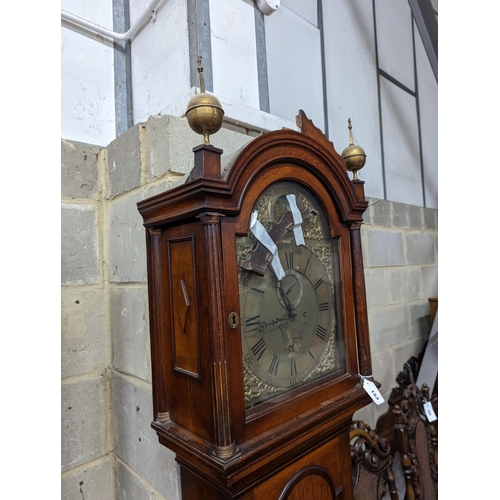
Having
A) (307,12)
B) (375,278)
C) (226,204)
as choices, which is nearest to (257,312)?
(226,204)

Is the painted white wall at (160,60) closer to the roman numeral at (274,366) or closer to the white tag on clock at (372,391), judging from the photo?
the roman numeral at (274,366)

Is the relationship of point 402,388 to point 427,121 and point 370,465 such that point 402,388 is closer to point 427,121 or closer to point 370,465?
point 370,465

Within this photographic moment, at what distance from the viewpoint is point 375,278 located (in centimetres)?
177

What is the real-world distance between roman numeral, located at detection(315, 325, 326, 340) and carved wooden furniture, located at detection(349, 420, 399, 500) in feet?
Answer: 1.31

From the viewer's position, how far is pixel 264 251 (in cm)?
69

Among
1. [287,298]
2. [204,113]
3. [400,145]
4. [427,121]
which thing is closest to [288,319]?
[287,298]

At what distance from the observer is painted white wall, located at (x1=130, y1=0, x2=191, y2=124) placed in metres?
1.02

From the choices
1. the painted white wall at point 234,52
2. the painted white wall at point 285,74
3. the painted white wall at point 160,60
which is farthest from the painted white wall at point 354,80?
the painted white wall at point 160,60

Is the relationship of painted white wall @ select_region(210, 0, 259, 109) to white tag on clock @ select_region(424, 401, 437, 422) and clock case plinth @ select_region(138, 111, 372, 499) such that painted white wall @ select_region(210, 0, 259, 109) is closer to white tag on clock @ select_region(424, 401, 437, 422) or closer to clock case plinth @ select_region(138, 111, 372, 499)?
clock case plinth @ select_region(138, 111, 372, 499)

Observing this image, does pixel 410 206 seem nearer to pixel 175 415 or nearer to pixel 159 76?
pixel 159 76

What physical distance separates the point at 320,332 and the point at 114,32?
1.16 m

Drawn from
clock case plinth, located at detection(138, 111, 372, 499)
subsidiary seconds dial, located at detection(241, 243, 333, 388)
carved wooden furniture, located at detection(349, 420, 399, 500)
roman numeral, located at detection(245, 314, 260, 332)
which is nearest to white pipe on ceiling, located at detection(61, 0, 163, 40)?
clock case plinth, located at detection(138, 111, 372, 499)

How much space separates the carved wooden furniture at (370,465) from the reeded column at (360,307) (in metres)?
0.26

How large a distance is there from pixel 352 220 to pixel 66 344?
0.87 m
